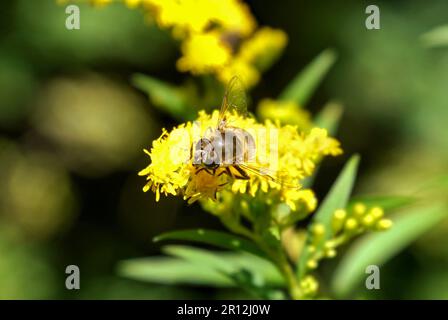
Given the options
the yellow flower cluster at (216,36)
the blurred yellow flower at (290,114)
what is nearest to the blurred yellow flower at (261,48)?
the yellow flower cluster at (216,36)

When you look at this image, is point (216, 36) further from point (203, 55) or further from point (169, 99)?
point (169, 99)

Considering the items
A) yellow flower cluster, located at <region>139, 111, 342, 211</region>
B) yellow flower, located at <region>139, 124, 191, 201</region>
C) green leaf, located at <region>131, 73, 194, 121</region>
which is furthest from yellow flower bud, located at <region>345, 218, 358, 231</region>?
green leaf, located at <region>131, 73, 194, 121</region>

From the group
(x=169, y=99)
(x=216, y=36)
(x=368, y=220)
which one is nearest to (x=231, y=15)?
(x=216, y=36)
